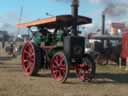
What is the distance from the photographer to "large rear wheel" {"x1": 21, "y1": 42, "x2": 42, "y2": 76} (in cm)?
1570

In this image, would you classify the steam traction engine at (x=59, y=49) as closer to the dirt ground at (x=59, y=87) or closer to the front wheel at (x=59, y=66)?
the front wheel at (x=59, y=66)

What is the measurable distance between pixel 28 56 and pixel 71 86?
4.04 m

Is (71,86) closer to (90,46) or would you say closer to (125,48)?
(125,48)

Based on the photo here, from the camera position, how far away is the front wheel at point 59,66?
1375 cm

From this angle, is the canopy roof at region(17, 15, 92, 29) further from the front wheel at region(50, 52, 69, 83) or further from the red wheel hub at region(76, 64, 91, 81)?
the red wheel hub at region(76, 64, 91, 81)

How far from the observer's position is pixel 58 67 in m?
14.2

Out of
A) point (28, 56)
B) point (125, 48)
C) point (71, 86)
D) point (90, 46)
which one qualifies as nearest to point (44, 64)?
point (28, 56)

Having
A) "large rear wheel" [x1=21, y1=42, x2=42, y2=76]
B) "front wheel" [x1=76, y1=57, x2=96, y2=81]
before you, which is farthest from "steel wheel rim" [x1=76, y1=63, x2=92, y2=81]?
"large rear wheel" [x1=21, y1=42, x2=42, y2=76]

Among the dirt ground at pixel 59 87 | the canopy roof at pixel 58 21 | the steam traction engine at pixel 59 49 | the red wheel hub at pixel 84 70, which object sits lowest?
the dirt ground at pixel 59 87

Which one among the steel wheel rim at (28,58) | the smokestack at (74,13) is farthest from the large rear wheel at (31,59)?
the smokestack at (74,13)

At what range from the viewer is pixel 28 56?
16.5 m

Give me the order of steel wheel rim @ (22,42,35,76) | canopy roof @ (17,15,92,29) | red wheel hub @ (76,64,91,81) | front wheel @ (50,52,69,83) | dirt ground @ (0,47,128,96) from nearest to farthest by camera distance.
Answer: dirt ground @ (0,47,128,96)
front wheel @ (50,52,69,83)
red wheel hub @ (76,64,91,81)
canopy roof @ (17,15,92,29)
steel wheel rim @ (22,42,35,76)

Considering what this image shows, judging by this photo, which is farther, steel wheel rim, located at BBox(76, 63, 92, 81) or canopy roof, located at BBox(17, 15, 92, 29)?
canopy roof, located at BBox(17, 15, 92, 29)

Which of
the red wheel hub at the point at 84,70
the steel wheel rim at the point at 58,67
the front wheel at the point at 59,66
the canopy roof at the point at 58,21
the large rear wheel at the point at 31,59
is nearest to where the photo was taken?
the front wheel at the point at 59,66
